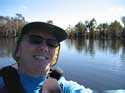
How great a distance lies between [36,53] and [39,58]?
3 cm

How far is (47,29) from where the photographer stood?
4.50ft

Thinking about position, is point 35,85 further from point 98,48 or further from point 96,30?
point 96,30

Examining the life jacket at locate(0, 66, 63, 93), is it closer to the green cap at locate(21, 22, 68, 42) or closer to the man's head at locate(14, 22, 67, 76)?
the man's head at locate(14, 22, 67, 76)

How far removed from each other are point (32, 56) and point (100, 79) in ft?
45.1

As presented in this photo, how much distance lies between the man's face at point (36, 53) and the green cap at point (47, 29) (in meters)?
0.03

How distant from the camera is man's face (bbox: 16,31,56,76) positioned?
1.32m

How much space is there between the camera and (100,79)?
582 inches

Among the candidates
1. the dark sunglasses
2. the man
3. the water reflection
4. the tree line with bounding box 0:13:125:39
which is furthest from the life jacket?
the tree line with bounding box 0:13:125:39

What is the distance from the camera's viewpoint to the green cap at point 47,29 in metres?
1.36

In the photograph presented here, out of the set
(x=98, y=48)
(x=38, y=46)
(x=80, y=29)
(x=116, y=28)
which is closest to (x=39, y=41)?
(x=38, y=46)

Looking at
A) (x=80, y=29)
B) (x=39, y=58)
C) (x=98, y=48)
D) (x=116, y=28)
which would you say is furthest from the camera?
(x=80, y=29)

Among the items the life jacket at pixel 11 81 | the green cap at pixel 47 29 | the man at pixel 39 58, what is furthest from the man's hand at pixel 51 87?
the green cap at pixel 47 29

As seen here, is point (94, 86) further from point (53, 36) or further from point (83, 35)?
point (83, 35)

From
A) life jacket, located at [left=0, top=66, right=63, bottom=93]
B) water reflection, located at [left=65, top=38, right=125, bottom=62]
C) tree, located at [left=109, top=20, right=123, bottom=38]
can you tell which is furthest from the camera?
tree, located at [left=109, top=20, right=123, bottom=38]
